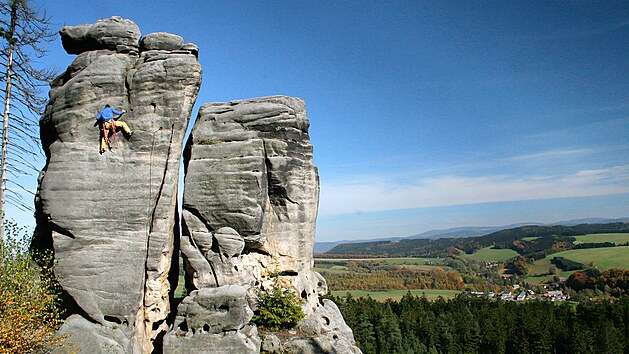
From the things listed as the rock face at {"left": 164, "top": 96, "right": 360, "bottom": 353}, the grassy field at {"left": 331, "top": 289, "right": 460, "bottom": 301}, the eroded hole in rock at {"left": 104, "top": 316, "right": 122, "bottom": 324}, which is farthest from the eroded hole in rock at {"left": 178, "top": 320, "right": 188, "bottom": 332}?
the grassy field at {"left": 331, "top": 289, "right": 460, "bottom": 301}

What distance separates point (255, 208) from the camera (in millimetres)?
17547

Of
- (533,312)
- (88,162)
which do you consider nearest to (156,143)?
(88,162)

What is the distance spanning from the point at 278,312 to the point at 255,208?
4587mm

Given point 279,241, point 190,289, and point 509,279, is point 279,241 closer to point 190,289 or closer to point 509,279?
point 190,289

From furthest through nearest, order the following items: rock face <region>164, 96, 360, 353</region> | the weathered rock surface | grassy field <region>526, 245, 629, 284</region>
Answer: grassy field <region>526, 245, 629, 284</region> < rock face <region>164, 96, 360, 353</region> < the weathered rock surface

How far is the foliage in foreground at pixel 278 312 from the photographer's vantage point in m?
17.0

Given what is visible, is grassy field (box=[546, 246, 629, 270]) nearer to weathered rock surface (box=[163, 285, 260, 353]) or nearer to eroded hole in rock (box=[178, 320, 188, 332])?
weathered rock surface (box=[163, 285, 260, 353])

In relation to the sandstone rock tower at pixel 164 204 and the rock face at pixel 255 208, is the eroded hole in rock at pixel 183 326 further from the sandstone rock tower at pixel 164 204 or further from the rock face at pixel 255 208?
the rock face at pixel 255 208

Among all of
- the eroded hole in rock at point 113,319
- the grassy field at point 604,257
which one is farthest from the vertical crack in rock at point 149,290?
the grassy field at point 604,257

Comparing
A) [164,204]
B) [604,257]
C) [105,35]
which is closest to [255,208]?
[164,204]

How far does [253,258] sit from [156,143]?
681 cm

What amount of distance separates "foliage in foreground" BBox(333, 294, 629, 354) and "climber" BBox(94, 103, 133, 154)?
1971 inches

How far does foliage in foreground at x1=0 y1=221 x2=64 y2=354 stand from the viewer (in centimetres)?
1212

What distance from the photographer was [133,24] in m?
18.2
